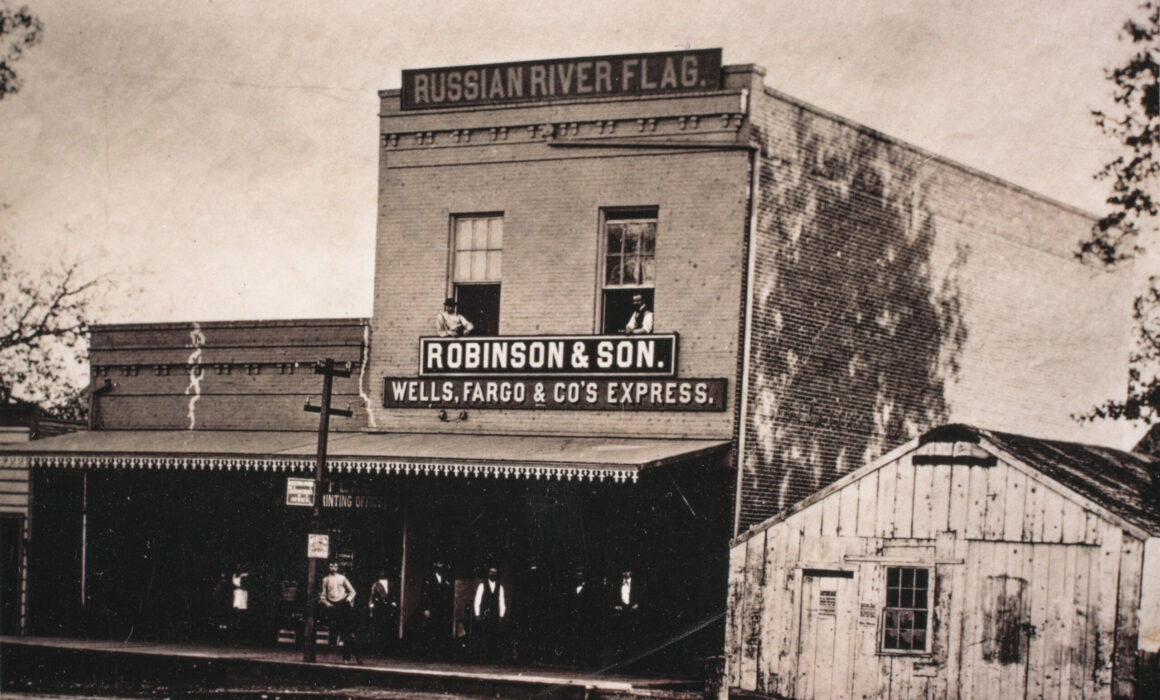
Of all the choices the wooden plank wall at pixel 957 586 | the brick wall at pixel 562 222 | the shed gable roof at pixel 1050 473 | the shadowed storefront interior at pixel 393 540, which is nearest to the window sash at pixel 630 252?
the brick wall at pixel 562 222

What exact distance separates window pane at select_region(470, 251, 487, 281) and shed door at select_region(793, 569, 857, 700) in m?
7.58

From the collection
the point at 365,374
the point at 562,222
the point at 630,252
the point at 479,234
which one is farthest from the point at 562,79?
the point at 365,374

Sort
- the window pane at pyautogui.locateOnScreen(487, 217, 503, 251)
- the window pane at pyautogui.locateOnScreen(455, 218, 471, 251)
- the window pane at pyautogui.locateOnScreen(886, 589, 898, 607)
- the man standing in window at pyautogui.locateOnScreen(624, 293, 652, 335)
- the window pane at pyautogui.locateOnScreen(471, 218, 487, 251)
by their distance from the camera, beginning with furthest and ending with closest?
the window pane at pyautogui.locateOnScreen(455, 218, 471, 251) < the window pane at pyautogui.locateOnScreen(471, 218, 487, 251) < the window pane at pyautogui.locateOnScreen(487, 217, 503, 251) < the man standing in window at pyautogui.locateOnScreen(624, 293, 652, 335) < the window pane at pyautogui.locateOnScreen(886, 589, 898, 607)

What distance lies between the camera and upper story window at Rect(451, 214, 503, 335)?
2330 cm

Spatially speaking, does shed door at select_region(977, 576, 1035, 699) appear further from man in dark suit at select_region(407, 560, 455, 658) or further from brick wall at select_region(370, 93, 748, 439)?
man in dark suit at select_region(407, 560, 455, 658)

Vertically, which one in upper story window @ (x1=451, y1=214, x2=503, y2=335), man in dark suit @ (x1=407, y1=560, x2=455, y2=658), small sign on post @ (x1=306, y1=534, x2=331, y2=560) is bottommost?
man in dark suit @ (x1=407, y1=560, x2=455, y2=658)

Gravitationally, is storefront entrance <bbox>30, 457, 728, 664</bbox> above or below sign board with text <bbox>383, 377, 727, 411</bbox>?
below

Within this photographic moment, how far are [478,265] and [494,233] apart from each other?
552 mm

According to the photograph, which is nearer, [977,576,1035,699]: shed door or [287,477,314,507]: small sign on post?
[977,576,1035,699]: shed door

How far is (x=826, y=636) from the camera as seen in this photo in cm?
1833

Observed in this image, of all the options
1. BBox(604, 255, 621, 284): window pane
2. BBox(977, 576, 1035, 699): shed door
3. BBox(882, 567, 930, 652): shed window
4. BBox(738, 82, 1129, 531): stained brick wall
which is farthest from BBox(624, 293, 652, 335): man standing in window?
BBox(977, 576, 1035, 699): shed door

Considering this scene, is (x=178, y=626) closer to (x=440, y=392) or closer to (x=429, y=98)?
(x=440, y=392)

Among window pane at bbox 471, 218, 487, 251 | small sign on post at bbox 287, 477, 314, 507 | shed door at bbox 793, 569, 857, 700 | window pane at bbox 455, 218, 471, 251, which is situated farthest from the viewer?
window pane at bbox 455, 218, 471, 251

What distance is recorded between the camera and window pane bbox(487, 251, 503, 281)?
76.2 feet
